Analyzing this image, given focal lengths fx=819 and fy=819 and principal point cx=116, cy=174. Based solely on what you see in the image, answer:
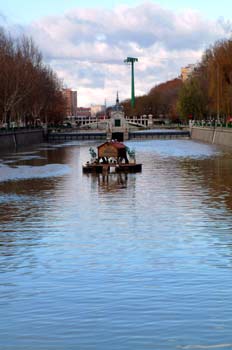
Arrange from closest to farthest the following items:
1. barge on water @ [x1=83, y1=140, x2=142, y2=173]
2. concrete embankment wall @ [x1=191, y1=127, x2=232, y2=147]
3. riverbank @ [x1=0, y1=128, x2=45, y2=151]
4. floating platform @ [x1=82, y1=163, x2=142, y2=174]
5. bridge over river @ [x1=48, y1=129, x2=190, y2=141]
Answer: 1. barge on water @ [x1=83, y1=140, x2=142, y2=173]
2. floating platform @ [x1=82, y1=163, x2=142, y2=174]
3. concrete embankment wall @ [x1=191, y1=127, x2=232, y2=147]
4. riverbank @ [x1=0, y1=128, x2=45, y2=151]
5. bridge over river @ [x1=48, y1=129, x2=190, y2=141]

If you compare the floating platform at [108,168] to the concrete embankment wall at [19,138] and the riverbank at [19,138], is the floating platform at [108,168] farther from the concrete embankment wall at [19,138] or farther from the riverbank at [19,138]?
the concrete embankment wall at [19,138]

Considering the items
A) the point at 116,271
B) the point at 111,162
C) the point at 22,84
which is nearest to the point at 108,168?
the point at 111,162

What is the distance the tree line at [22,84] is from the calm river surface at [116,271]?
5991cm

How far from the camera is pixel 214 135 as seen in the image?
97.3m

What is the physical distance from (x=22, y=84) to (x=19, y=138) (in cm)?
661

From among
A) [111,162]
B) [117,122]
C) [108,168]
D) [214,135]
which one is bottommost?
[117,122]

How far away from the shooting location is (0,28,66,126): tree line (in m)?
91.1

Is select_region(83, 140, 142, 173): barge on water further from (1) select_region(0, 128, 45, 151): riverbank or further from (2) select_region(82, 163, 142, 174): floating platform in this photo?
(1) select_region(0, 128, 45, 151): riverbank

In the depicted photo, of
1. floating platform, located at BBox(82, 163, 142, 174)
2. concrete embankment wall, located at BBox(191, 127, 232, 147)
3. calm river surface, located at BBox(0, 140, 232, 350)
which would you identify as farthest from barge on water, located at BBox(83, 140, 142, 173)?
concrete embankment wall, located at BBox(191, 127, 232, 147)

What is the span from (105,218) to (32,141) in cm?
8727

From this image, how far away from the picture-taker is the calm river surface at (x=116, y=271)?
12.2m

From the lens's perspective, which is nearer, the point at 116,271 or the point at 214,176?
the point at 116,271

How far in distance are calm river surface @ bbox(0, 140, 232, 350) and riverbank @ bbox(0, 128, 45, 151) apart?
2167 inches

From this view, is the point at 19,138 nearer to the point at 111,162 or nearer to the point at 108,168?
the point at 111,162
